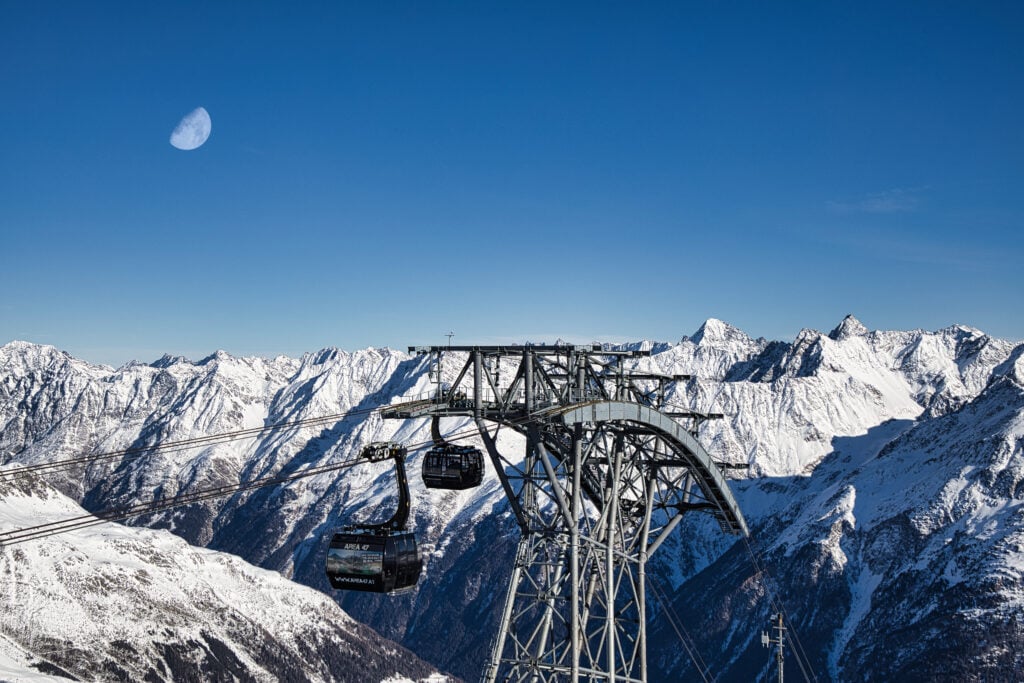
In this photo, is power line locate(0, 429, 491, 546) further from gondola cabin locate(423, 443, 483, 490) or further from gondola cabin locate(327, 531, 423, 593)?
gondola cabin locate(327, 531, 423, 593)

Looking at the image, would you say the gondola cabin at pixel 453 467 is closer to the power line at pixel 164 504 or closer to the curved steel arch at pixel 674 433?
the power line at pixel 164 504

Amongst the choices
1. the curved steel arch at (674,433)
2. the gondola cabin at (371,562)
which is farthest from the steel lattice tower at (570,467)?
the gondola cabin at (371,562)

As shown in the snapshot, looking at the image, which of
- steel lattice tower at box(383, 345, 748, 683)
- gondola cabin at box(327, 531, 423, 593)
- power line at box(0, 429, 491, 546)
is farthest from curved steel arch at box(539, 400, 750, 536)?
gondola cabin at box(327, 531, 423, 593)

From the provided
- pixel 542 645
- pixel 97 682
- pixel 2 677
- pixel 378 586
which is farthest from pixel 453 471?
pixel 97 682

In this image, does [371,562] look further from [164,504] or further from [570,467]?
[570,467]

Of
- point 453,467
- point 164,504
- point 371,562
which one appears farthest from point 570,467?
point 164,504
